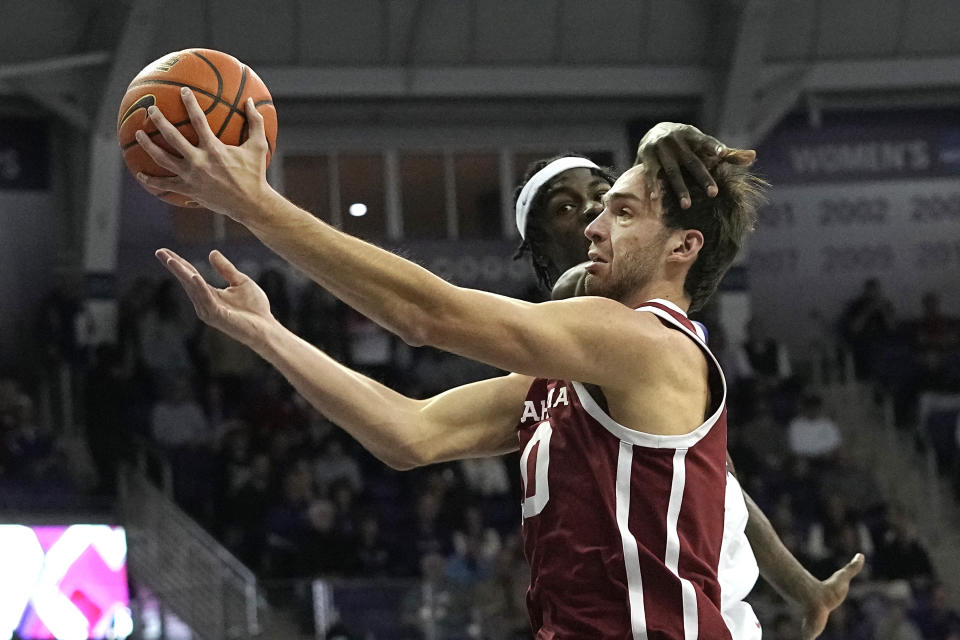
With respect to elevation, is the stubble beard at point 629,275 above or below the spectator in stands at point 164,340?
above

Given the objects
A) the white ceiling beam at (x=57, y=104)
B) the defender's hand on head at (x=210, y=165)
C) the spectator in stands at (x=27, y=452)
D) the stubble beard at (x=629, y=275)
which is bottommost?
the spectator in stands at (x=27, y=452)

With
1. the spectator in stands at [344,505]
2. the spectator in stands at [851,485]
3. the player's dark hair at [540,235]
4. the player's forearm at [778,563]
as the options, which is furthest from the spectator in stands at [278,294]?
the player's forearm at [778,563]

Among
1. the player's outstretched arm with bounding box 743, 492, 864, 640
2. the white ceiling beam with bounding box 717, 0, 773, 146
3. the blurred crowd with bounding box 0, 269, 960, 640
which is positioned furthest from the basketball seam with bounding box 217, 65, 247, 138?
the white ceiling beam with bounding box 717, 0, 773, 146

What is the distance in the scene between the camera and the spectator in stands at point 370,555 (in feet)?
39.9

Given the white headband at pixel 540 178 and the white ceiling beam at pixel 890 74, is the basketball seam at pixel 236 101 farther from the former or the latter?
the white ceiling beam at pixel 890 74

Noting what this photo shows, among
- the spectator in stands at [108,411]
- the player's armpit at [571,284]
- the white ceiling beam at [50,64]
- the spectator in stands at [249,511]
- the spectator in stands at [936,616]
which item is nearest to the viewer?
the player's armpit at [571,284]

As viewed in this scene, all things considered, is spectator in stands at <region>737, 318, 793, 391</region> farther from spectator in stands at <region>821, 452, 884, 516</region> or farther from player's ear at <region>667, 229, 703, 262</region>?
player's ear at <region>667, 229, 703, 262</region>

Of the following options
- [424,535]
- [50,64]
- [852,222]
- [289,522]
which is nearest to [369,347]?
[424,535]

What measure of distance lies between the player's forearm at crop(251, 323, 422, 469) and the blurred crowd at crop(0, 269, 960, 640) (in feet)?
19.3

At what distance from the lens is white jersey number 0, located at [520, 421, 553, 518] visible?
11.2ft

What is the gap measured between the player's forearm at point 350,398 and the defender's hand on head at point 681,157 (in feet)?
3.14

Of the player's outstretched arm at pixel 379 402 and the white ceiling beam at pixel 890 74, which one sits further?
the white ceiling beam at pixel 890 74

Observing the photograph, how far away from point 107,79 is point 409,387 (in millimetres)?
4699

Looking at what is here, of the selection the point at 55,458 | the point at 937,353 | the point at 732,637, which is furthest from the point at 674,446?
the point at 937,353
